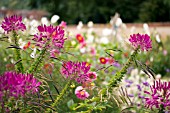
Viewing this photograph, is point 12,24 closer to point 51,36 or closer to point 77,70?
point 51,36

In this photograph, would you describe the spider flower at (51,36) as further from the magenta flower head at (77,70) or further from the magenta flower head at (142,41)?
the magenta flower head at (142,41)

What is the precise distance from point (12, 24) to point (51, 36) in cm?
23

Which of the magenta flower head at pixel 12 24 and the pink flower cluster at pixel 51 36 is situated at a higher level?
the magenta flower head at pixel 12 24

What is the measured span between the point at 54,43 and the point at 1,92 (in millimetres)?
441

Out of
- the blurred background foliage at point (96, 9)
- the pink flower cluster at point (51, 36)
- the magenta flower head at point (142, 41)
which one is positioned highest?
the blurred background foliage at point (96, 9)

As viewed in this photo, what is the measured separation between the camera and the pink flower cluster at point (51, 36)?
1912 millimetres

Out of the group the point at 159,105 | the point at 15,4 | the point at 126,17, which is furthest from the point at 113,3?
the point at 159,105

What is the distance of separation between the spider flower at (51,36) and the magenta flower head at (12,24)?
12 centimetres

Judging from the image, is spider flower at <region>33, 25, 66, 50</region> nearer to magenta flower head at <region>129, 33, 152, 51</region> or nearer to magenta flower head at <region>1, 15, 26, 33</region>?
magenta flower head at <region>1, 15, 26, 33</region>

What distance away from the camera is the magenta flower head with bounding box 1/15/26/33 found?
2.02 m

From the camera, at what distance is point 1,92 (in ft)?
5.16

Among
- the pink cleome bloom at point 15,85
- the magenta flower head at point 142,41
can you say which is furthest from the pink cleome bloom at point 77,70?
the pink cleome bloom at point 15,85

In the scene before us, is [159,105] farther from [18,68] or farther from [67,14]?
[67,14]

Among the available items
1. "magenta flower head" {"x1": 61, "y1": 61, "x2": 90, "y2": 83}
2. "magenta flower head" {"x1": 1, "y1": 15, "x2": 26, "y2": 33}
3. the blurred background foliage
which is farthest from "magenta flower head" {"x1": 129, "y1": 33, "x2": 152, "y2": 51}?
the blurred background foliage
